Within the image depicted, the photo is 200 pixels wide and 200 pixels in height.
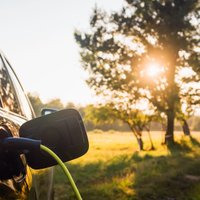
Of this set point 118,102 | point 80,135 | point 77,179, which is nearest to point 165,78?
point 118,102

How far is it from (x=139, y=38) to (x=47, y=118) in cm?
2681

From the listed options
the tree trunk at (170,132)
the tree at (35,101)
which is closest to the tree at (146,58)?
the tree trunk at (170,132)

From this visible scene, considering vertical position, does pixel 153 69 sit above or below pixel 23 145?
above

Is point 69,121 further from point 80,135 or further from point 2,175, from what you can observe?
point 2,175

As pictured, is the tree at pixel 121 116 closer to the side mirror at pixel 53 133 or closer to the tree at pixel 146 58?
the tree at pixel 146 58

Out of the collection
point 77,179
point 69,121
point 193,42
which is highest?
point 193,42

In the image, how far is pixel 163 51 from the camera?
27000 millimetres

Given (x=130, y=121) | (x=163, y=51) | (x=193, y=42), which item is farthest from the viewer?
(x=130, y=121)

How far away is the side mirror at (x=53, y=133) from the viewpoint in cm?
132

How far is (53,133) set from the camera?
1.32 meters

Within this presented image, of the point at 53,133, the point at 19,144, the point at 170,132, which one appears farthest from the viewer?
the point at 170,132

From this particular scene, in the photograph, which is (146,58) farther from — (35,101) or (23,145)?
(35,101)

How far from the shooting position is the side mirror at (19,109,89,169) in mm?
1316

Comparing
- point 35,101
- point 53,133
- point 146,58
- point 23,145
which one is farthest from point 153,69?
point 35,101
